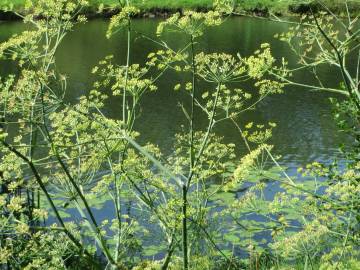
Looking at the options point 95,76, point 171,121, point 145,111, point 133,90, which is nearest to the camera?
point 133,90

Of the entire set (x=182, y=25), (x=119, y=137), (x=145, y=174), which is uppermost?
(x=182, y=25)

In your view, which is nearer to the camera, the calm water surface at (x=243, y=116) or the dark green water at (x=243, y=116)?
the calm water surface at (x=243, y=116)

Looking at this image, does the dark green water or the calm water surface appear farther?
the dark green water

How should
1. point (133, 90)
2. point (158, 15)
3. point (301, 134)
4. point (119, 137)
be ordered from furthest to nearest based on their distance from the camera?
1. point (158, 15)
2. point (301, 134)
3. point (133, 90)
4. point (119, 137)

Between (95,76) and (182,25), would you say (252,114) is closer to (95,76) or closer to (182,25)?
(95,76)

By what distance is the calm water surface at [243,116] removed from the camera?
1642 cm

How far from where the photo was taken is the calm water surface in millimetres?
16422

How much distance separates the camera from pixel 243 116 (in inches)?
786

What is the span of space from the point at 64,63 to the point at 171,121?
42.4 feet

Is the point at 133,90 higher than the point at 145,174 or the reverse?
higher

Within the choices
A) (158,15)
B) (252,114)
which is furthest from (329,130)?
(158,15)

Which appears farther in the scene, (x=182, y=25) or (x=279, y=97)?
(x=279, y=97)

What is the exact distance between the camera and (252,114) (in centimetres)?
2017

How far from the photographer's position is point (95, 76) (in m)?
25.9
